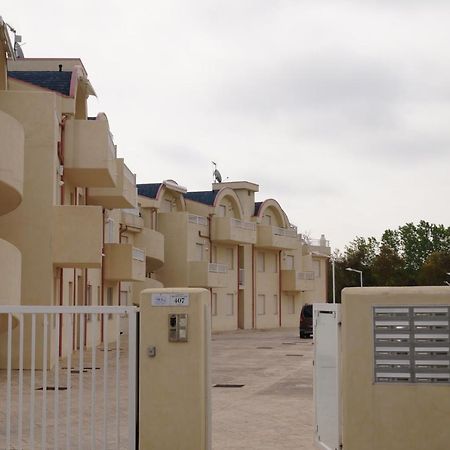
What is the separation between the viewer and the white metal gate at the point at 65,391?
9180mm

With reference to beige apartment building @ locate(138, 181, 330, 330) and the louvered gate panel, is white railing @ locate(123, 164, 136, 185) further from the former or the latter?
the louvered gate panel

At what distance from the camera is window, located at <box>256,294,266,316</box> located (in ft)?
206

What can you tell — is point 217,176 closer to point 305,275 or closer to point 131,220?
point 305,275

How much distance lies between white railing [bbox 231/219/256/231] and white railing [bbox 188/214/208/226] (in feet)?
6.45

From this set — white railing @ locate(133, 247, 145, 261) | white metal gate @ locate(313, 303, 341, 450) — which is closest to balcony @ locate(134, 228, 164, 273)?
white railing @ locate(133, 247, 145, 261)

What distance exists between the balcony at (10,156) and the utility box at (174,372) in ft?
29.9

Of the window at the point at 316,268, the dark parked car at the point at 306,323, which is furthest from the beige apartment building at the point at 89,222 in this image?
the window at the point at 316,268

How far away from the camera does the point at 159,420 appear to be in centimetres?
948

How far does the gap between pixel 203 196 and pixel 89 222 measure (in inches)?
1352

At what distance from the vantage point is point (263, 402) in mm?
16531

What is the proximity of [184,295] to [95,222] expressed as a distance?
1650 centimetres

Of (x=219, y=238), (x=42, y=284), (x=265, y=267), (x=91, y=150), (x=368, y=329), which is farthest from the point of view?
(x=265, y=267)

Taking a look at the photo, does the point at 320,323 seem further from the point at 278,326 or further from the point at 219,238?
the point at 278,326

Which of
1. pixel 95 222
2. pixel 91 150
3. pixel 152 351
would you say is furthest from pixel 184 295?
pixel 91 150
